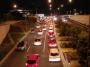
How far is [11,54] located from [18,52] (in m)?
2.60

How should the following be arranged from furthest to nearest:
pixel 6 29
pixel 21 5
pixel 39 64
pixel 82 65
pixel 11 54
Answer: pixel 21 5 → pixel 6 29 → pixel 11 54 → pixel 39 64 → pixel 82 65

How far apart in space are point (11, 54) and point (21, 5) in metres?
80.2

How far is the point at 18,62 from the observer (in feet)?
143

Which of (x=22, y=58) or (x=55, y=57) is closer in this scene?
(x=55, y=57)

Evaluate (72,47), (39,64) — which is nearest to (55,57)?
(39,64)

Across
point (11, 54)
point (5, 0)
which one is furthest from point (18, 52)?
point (5, 0)

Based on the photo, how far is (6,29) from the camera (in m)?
56.7

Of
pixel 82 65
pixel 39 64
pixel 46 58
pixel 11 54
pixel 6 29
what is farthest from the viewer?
pixel 6 29

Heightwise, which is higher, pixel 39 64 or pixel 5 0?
pixel 5 0

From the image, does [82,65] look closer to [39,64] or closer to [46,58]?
[39,64]

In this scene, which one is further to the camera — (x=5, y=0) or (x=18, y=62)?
(x=5, y=0)

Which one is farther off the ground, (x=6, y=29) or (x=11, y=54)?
(x=6, y=29)

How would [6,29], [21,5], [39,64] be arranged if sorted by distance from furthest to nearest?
[21,5] → [6,29] → [39,64]

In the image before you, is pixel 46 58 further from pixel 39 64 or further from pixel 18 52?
pixel 18 52
